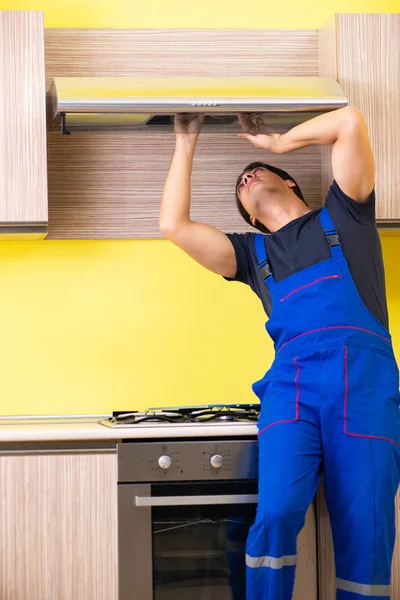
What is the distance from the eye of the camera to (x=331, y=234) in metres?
2.33

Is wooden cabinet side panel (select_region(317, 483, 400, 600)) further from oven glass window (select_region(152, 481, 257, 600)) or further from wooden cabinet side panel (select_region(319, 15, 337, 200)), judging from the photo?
wooden cabinet side panel (select_region(319, 15, 337, 200))

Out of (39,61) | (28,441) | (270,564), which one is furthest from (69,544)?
(39,61)

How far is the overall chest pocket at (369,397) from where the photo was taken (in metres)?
2.13

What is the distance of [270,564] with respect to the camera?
2.12 meters

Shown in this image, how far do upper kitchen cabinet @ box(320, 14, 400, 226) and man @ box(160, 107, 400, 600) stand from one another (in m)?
0.36

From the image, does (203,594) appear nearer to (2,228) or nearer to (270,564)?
(270,564)

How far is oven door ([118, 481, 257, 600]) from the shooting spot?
88.8 inches

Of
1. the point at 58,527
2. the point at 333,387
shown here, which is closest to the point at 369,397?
the point at 333,387

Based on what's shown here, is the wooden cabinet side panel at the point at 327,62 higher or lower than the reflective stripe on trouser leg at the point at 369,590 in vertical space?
higher

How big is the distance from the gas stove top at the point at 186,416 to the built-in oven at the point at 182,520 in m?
0.11

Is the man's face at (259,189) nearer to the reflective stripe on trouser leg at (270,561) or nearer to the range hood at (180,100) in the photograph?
the range hood at (180,100)

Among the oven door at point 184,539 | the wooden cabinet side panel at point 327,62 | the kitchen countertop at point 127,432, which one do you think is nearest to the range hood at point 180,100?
the wooden cabinet side panel at point 327,62

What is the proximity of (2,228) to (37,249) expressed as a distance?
28 centimetres

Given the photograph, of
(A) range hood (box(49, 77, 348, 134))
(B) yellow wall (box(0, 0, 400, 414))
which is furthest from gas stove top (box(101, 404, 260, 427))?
(A) range hood (box(49, 77, 348, 134))
